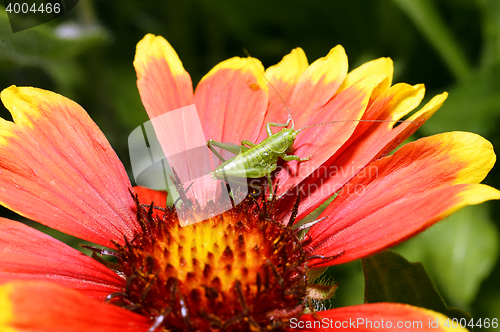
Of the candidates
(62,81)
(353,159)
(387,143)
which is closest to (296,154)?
(353,159)

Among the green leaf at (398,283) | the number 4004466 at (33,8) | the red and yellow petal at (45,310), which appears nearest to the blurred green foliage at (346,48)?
the number 4004466 at (33,8)

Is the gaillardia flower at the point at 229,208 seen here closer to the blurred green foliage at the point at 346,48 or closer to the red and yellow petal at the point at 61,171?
the red and yellow petal at the point at 61,171

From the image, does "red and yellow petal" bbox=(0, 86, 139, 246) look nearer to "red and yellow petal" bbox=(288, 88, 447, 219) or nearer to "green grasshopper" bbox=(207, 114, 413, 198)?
"green grasshopper" bbox=(207, 114, 413, 198)

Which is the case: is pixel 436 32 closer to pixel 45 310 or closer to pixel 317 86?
pixel 317 86

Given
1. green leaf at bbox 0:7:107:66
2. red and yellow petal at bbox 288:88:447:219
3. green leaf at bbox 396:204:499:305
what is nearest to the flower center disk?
red and yellow petal at bbox 288:88:447:219

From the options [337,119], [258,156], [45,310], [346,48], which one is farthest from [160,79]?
[346,48]

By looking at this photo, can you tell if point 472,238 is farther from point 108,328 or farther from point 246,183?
point 108,328
